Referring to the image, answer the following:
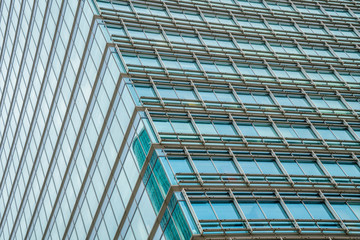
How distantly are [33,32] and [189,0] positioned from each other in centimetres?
1488

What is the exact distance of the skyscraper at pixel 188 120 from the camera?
28.1 metres

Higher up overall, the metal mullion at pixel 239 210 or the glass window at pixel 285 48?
the glass window at pixel 285 48

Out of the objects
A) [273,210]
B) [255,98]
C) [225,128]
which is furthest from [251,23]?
[273,210]

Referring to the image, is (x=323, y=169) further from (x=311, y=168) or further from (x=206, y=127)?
(x=206, y=127)

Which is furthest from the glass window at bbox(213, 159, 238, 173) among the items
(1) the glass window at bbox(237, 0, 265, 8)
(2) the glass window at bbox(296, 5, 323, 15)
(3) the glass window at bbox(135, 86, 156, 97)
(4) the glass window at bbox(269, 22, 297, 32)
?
(2) the glass window at bbox(296, 5, 323, 15)

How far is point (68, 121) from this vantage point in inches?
1639

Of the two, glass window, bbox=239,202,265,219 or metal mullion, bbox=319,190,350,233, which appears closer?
glass window, bbox=239,202,265,219

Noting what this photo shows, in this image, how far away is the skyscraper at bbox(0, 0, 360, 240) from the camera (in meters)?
28.1

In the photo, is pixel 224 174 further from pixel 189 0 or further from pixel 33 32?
pixel 33 32

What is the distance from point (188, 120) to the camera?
31.8 meters

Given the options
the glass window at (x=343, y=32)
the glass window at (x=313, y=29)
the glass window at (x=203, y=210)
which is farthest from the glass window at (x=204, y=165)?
the glass window at (x=343, y=32)

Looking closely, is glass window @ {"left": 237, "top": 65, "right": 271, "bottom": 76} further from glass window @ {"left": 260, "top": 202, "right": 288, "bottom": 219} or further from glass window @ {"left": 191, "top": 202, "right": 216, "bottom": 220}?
glass window @ {"left": 191, "top": 202, "right": 216, "bottom": 220}

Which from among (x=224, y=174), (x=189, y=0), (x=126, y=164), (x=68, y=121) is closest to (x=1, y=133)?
(x=68, y=121)

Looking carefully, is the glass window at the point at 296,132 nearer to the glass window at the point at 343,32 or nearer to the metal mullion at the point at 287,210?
the metal mullion at the point at 287,210
